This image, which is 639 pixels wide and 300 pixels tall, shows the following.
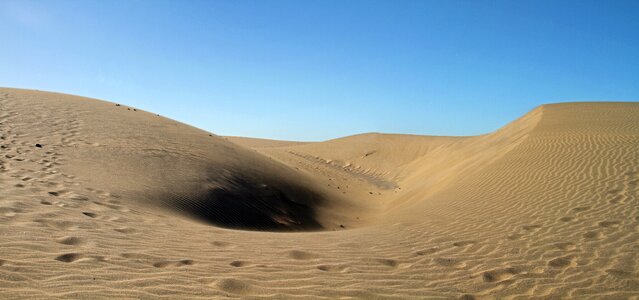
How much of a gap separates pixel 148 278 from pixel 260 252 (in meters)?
1.53

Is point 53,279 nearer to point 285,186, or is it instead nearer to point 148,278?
point 148,278

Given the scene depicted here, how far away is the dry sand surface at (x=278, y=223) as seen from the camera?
4.04 metres

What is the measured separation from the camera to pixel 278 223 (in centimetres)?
945

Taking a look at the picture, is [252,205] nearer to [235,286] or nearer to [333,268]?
[333,268]

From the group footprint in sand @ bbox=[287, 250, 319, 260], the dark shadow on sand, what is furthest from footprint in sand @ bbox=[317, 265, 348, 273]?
the dark shadow on sand

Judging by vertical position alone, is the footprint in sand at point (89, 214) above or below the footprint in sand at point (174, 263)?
→ above

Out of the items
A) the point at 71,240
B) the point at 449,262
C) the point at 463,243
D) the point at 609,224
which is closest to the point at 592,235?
the point at 609,224

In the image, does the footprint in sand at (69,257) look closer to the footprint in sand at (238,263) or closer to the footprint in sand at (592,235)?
the footprint in sand at (238,263)

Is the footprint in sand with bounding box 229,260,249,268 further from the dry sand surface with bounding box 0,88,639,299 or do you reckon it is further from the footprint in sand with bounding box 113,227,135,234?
the footprint in sand with bounding box 113,227,135,234

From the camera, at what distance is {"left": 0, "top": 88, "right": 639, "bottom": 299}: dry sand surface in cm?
404

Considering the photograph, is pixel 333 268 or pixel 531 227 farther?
pixel 531 227

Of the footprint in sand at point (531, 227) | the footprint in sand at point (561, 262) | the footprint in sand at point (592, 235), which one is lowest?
the footprint in sand at point (561, 262)

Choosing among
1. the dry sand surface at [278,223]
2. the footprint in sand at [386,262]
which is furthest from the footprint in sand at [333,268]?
the footprint in sand at [386,262]

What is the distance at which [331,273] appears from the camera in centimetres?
445
